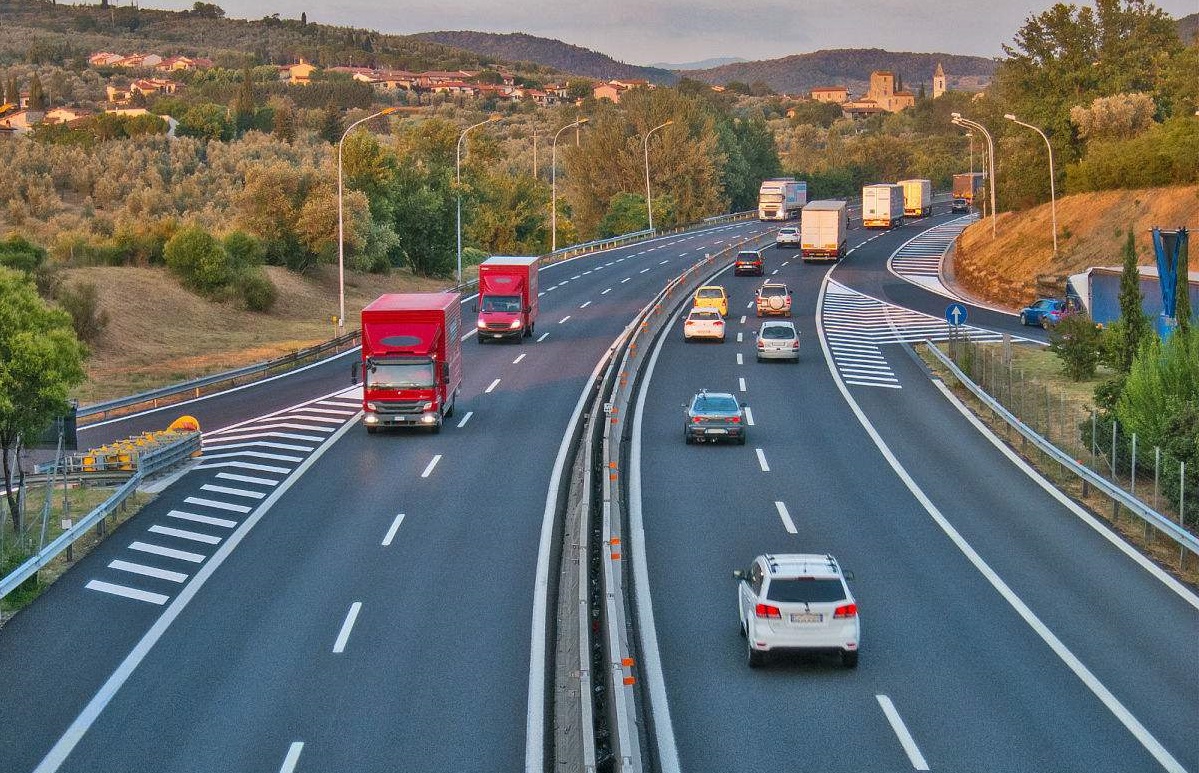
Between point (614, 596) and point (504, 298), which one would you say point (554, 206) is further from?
point (614, 596)

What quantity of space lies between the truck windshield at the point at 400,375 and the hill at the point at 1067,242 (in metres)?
41.1

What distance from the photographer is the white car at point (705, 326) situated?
54875 millimetres

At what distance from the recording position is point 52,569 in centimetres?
2533

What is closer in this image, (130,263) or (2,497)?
(2,497)

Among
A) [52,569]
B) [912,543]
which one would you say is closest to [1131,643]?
[912,543]

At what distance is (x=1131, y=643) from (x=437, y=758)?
11004mm

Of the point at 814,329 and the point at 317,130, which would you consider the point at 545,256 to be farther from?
the point at 317,130

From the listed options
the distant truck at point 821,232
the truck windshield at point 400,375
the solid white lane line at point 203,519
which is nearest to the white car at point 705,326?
the truck windshield at point 400,375

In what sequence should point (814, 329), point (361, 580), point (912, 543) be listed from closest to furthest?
point (361, 580) → point (912, 543) → point (814, 329)

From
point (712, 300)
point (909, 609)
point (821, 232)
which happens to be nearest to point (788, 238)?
point (821, 232)

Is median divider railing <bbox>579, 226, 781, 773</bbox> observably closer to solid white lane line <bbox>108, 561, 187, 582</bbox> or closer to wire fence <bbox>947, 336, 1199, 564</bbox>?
solid white lane line <bbox>108, 561, 187, 582</bbox>

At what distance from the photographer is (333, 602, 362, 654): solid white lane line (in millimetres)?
20828

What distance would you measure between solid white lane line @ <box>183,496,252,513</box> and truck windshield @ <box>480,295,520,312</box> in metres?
25.0

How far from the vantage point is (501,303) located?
54875mm
